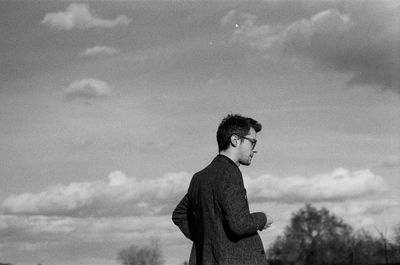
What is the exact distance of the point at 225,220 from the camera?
427 cm

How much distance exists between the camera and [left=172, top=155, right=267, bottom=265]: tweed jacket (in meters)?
4.18

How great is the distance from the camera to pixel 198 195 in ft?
14.7

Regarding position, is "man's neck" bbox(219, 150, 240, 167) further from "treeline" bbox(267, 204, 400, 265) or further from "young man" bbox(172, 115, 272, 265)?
"treeline" bbox(267, 204, 400, 265)

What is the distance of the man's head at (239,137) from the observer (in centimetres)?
440

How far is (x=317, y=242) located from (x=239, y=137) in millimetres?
61567

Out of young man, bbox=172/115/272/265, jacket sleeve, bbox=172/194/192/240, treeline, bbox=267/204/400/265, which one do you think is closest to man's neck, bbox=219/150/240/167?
young man, bbox=172/115/272/265

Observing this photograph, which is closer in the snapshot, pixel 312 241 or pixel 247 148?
pixel 247 148

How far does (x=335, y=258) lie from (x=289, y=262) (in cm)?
423

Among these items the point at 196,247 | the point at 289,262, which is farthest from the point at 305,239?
the point at 196,247

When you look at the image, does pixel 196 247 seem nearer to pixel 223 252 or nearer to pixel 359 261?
pixel 223 252

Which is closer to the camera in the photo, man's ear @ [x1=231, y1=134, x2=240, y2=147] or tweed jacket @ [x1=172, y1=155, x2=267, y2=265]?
tweed jacket @ [x1=172, y1=155, x2=267, y2=265]

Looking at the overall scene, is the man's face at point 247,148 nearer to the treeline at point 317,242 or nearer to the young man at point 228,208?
the young man at point 228,208

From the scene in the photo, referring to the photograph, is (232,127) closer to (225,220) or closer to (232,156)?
(232,156)

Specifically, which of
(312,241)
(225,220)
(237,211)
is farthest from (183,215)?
(312,241)
